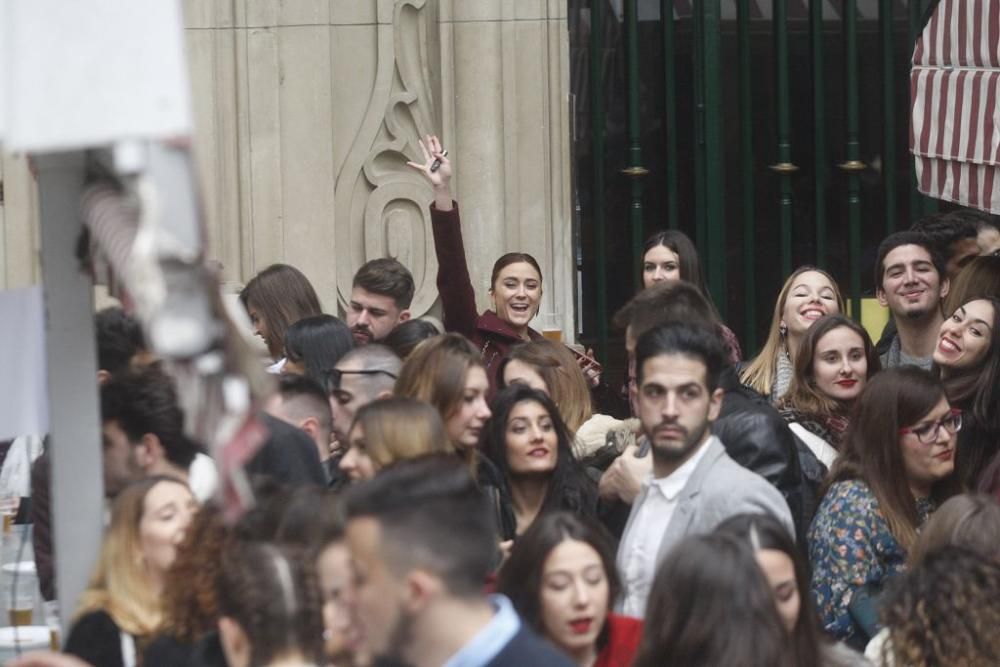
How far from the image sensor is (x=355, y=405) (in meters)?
6.39

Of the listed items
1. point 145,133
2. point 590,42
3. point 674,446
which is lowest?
point 674,446

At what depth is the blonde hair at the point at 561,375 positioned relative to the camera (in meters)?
6.83

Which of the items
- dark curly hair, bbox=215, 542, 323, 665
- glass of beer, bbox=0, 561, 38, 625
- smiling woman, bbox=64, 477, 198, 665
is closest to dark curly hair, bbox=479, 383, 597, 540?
glass of beer, bbox=0, 561, 38, 625

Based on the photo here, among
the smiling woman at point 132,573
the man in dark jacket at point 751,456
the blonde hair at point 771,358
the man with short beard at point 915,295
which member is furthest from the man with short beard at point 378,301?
the smiling woman at point 132,573

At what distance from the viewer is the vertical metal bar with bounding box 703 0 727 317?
9727mm

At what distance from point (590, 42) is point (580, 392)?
→ 3.28 metres

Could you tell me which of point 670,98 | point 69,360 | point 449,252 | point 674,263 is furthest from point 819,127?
point 69,360

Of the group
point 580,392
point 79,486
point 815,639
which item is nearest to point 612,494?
point 580,392

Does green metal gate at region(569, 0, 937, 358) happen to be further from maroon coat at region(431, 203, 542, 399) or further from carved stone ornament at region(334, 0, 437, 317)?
maroon coat at region(431, 203, 542, 399)

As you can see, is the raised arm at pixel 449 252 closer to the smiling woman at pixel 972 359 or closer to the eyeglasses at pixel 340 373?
the eyeglasses at pixel 340 373

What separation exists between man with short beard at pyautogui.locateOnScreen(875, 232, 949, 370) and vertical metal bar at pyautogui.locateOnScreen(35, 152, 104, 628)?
4.13 metres

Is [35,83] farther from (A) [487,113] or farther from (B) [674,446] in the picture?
(A) [487,113]

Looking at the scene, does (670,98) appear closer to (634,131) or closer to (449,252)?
(634,131)

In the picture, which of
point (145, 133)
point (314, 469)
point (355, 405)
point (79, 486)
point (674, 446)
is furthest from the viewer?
point (355, 405)
